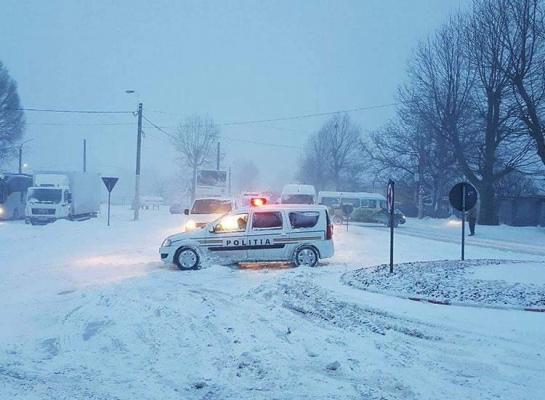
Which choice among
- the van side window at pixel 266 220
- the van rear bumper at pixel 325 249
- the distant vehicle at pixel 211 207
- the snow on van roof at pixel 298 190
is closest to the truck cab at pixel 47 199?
the snow on van roof at pixel 298 190

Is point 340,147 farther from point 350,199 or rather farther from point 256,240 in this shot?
point 256,240

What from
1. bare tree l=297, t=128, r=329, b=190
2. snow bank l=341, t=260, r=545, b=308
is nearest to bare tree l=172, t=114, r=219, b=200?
bare tree l=297, t=128, r=329, b=190

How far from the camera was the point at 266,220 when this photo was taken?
50.2 ft

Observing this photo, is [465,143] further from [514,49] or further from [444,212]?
[444,212]

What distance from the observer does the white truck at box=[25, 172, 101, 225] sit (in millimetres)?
36594

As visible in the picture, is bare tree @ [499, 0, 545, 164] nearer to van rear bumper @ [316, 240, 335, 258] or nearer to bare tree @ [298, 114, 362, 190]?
van rear bumper @ [316, 240, 335, 258]

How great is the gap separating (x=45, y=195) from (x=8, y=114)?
22.3 metres

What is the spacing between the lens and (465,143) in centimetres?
4006

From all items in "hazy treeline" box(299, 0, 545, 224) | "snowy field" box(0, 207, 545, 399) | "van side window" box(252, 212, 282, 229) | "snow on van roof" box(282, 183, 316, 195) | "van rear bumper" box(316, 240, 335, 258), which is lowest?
"snowy field" box(0, 207, 545, 399)

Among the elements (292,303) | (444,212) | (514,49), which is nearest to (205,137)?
(444,212)

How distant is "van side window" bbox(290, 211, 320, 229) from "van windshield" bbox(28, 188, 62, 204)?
26311mm

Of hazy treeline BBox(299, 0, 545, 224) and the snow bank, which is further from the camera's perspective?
Result: hazy treeline BBox(299, 0, 545, 224)

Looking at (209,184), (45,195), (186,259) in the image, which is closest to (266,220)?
(186,259)

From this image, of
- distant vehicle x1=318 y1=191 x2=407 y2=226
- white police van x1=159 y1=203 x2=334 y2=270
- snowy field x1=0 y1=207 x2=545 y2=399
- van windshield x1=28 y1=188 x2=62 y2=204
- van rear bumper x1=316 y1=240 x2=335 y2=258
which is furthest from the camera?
distant vehicle x1=318 y1=191 x2=407 y2=226
